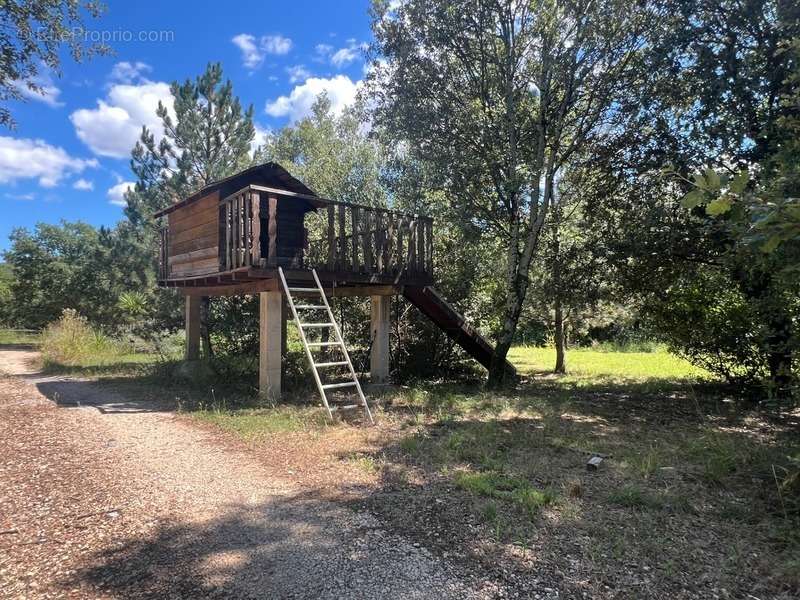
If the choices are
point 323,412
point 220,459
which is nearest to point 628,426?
point 323,412

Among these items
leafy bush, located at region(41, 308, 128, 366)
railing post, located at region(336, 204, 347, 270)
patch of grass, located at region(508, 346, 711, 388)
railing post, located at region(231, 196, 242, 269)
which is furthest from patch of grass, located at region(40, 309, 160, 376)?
patch of grass, located at region(508, 346, 711, 388)

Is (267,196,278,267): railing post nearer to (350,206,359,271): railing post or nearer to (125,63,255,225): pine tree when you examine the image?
(350,206,359,271): railing post

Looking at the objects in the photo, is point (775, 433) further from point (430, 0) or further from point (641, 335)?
point (641, 335)

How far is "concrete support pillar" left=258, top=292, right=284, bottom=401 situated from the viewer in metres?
7.90

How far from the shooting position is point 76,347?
14234mm

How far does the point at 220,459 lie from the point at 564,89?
910cm

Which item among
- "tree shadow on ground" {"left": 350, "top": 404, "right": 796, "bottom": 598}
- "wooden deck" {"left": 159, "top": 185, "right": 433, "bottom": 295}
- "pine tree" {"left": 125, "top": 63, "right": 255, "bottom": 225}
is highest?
"pine tree" {"left": 125, "top": 63, "right": 255, "bottom": 225}

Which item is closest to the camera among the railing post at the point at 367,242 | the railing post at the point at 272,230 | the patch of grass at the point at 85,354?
the railing post at the point at 272,230

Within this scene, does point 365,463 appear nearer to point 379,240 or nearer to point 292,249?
point 379,240

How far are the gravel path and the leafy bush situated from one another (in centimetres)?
972

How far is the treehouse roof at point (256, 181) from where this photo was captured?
28.7 feet

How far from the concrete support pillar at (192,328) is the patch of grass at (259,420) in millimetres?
5017

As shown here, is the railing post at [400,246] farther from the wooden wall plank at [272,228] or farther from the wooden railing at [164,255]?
the wooden railing at [164,255]

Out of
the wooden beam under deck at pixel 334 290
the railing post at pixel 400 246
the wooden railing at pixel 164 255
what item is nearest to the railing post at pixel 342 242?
the wooden beam under deck at pixel 334 290
